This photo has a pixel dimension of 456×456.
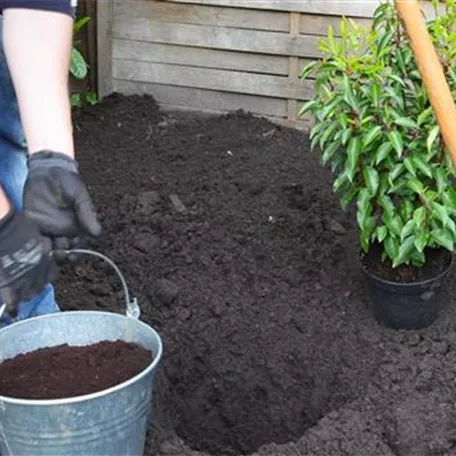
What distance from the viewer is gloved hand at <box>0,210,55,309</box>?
246cm

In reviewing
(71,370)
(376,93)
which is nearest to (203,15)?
(376,93)

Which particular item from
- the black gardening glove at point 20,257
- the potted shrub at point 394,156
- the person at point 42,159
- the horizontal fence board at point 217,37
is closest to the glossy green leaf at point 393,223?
the potted shrub at point 394,156

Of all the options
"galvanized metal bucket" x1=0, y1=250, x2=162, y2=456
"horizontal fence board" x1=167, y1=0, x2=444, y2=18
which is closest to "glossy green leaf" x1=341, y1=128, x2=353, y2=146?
"galvanized metal bucket" x1=0, y1=250, x2=162, y2=456

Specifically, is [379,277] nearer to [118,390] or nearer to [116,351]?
[116,351]

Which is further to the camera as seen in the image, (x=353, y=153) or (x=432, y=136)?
(x=353, y=153)

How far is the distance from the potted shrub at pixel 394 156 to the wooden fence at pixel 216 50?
147 centimetres

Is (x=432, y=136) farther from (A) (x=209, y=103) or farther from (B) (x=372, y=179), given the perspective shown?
(A) (x=209, y=103)

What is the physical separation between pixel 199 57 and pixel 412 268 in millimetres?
2146

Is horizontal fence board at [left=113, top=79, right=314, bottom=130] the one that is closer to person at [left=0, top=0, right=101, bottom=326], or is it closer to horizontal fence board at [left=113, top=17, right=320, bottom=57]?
horizontal fence board at [left=113, top=17, right=320, bottom=57]

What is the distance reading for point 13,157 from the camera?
3.39 meters

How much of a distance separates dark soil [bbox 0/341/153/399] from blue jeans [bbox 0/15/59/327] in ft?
0.94

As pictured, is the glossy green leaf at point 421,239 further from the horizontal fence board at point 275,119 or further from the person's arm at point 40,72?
the horizontal fence board at point 275,119

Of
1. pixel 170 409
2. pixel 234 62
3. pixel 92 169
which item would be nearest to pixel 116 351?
pixel 170 409

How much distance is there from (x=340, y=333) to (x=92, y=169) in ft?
5.71
